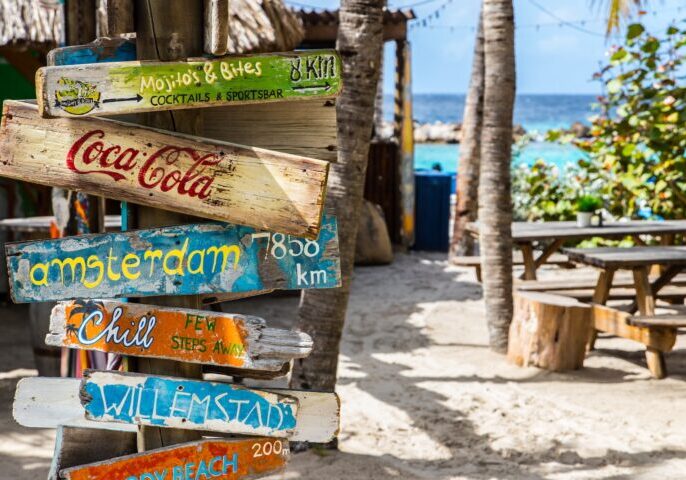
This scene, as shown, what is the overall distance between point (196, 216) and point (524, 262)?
573 cm

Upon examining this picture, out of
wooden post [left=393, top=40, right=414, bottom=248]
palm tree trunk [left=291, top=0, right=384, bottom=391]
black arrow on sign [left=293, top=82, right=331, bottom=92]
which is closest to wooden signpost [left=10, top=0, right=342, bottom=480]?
black arrow on sign [left=293, top=82, right=331, bottom=92]

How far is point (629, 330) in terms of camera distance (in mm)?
6262

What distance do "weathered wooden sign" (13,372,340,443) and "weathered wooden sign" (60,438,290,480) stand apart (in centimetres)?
7

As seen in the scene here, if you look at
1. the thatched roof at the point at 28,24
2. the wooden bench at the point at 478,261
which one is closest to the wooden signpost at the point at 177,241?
the thatched roof at the point at 28,24

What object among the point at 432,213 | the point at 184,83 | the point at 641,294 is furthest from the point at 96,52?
the point at 432,213

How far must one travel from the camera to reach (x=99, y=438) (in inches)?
93.1

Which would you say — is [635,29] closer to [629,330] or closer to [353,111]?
[629,330]

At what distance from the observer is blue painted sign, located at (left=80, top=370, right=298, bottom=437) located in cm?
225

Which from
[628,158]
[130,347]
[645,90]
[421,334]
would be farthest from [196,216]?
[628,158]

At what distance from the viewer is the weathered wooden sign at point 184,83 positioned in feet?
6.97

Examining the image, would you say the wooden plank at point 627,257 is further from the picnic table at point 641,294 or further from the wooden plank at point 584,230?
the wooden plank at point 584,230

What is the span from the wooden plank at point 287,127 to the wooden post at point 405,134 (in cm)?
986

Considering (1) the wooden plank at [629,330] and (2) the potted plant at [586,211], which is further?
(2) the potted plant at [586,211]

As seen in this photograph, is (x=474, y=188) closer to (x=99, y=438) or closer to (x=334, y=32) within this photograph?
(x=334, y=32)
